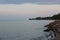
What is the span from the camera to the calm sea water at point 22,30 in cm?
297

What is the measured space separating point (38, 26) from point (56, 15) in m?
0.36

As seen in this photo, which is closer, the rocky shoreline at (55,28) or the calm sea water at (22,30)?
the calm sea water at (22,30)

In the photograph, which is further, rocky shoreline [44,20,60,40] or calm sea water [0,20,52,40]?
rocky shoreline [44,20,60,40]

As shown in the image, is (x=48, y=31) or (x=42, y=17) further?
(x=48, y=31)

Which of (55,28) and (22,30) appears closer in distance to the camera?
(22,30)

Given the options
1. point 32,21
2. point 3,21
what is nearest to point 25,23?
point 32,21

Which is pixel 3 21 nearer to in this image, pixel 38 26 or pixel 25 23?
pixel 25 23

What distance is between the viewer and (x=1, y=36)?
3.01 meters

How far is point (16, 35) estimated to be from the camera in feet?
10.2

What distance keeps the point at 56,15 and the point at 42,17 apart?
0.20 meters

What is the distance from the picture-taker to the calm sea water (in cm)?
297

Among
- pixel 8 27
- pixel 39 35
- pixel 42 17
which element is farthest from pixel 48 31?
pixel 8 27

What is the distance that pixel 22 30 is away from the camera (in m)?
3.17

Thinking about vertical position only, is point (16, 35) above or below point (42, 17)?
below
